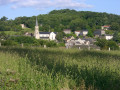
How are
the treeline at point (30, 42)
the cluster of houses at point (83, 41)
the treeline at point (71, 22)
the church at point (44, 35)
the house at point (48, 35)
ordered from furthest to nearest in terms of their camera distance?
1. the treeline at point (71, 22)
2. the house at point (48, 35)
3. the church at point (44, 35)
4. the cluster of houses at point (83, 41)
5. the treeline at point (30, 42)

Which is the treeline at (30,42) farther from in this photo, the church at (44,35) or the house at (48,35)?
the house at (48,35)

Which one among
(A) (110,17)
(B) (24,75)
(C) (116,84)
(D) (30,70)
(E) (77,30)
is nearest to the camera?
(C) (116,84)

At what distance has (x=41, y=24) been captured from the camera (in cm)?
14725

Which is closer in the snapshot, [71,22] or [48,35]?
[48,35]

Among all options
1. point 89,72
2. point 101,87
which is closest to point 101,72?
point 89,72

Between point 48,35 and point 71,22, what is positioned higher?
point 71,22

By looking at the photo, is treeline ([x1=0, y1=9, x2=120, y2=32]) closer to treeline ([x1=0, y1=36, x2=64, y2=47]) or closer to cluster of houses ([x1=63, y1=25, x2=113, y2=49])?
cluster of houses ([x1=63, y1=25, x2=113, y2=49])

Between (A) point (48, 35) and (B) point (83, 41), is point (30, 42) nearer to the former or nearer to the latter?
(B) point (83, 41)

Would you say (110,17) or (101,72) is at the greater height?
(110,17)

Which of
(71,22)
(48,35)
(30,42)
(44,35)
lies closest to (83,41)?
(48,35)

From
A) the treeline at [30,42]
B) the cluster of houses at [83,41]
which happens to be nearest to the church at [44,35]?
the cluster of houses at [83,41]

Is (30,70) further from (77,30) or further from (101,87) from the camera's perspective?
(77,30)

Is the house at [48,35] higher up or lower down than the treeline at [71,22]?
lower down

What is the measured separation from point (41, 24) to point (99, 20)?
122 ft
